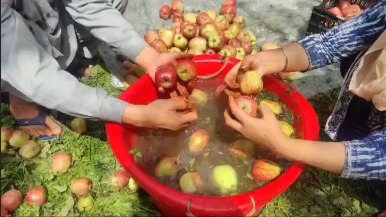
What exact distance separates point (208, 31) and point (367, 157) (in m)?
1.68

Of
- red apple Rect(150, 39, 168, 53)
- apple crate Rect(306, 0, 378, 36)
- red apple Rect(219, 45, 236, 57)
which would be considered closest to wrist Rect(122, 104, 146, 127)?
red apple Rect(150, 39, 168, 53)

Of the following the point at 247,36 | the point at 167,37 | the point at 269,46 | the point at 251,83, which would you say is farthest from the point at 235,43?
the point at 251,83

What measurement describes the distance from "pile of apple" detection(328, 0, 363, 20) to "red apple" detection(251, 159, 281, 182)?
1.74 metres

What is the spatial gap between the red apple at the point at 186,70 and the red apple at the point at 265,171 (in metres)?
0.67

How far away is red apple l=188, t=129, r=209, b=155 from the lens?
6.88 ft

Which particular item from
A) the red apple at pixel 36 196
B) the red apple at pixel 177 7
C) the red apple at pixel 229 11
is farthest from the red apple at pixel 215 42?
the red apple at pixel 36 196

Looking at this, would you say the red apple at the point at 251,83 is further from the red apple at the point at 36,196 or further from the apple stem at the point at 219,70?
the red apple at the point at 36,196

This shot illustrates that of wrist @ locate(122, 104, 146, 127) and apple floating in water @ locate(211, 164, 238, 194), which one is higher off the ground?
wrist @ locate(122, 104, 146, 127)

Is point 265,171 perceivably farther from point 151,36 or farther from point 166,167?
point 151,36

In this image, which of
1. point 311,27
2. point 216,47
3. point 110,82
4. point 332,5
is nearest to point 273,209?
point 216,47

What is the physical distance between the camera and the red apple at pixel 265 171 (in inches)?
76.0

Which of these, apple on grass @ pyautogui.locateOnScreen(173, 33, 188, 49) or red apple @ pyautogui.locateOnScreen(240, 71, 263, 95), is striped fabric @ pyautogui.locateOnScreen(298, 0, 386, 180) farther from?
apple on grass @ pyautogui.locateOnScreen(173, 33, 188, 49)

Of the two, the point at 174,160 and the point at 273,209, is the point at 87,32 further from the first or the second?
the point at 273,209

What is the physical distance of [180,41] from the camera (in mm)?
3041
